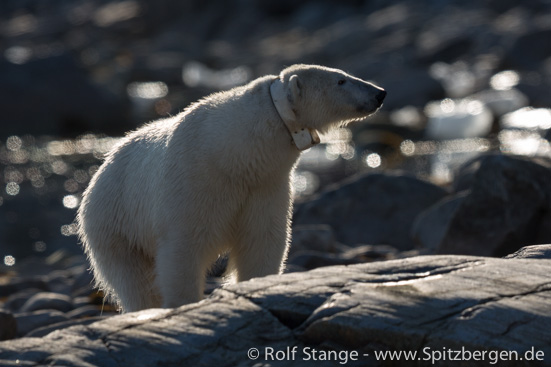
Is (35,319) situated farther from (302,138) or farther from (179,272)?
(302,138)

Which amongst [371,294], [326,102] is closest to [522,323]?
[371,294]

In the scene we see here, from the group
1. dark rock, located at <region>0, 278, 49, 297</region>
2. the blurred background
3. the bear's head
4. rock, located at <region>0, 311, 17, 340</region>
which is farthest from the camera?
the blurred background

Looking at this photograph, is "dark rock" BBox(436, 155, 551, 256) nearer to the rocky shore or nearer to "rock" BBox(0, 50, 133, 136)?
the rocky shore

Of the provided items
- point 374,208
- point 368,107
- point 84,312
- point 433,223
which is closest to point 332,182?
point 374,208

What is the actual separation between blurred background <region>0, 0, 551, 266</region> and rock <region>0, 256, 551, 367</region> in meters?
5.41

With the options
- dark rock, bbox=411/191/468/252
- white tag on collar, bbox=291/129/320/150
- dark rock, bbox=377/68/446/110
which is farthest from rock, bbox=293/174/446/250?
dark rock, bbox=377/68/446/110

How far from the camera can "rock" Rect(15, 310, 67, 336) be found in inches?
285

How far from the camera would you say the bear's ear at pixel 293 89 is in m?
5.66

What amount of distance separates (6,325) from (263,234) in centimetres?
220

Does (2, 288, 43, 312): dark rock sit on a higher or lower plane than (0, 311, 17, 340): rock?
lower

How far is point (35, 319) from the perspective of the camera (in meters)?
7.32

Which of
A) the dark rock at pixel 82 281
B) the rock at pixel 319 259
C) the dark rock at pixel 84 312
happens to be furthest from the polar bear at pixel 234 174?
the dark rock at pixel 82 281

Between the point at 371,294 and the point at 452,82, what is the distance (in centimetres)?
2250

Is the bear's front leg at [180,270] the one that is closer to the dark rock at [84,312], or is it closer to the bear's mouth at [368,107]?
the bear's mouth at [368,107]
